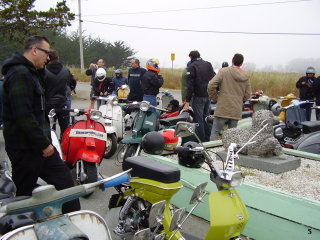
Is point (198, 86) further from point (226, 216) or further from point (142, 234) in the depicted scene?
point (226, 216)

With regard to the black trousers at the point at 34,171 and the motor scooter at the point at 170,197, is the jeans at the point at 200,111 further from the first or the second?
the black trousers at the point at 34,171

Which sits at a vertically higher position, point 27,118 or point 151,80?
point 151,80

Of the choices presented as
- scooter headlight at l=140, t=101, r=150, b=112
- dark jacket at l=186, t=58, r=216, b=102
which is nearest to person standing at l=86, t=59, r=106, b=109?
dark jacket at l=186, t=58, r=216, b=102

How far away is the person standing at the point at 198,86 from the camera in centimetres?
682

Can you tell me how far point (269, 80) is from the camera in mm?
20672

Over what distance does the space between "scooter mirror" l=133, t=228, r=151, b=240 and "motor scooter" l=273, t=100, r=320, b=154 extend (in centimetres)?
305

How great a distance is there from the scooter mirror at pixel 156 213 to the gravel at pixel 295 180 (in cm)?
157

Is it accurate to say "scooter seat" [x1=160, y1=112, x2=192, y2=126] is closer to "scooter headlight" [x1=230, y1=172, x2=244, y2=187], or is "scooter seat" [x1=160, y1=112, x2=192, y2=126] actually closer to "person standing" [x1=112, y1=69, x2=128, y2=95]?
"scooter headlight" [x1=230, y1=172, x2=244, y2=187]

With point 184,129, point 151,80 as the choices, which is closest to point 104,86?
point 151,80

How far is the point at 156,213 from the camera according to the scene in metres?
2.89

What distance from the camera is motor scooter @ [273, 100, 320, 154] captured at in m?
6.04

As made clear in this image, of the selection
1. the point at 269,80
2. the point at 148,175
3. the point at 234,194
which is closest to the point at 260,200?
the point at 234,194

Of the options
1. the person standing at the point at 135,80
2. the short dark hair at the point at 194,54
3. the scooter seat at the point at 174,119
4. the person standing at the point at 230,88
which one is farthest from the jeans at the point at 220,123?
the person standing at the point at 135,80

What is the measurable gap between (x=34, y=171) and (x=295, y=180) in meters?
3.31
